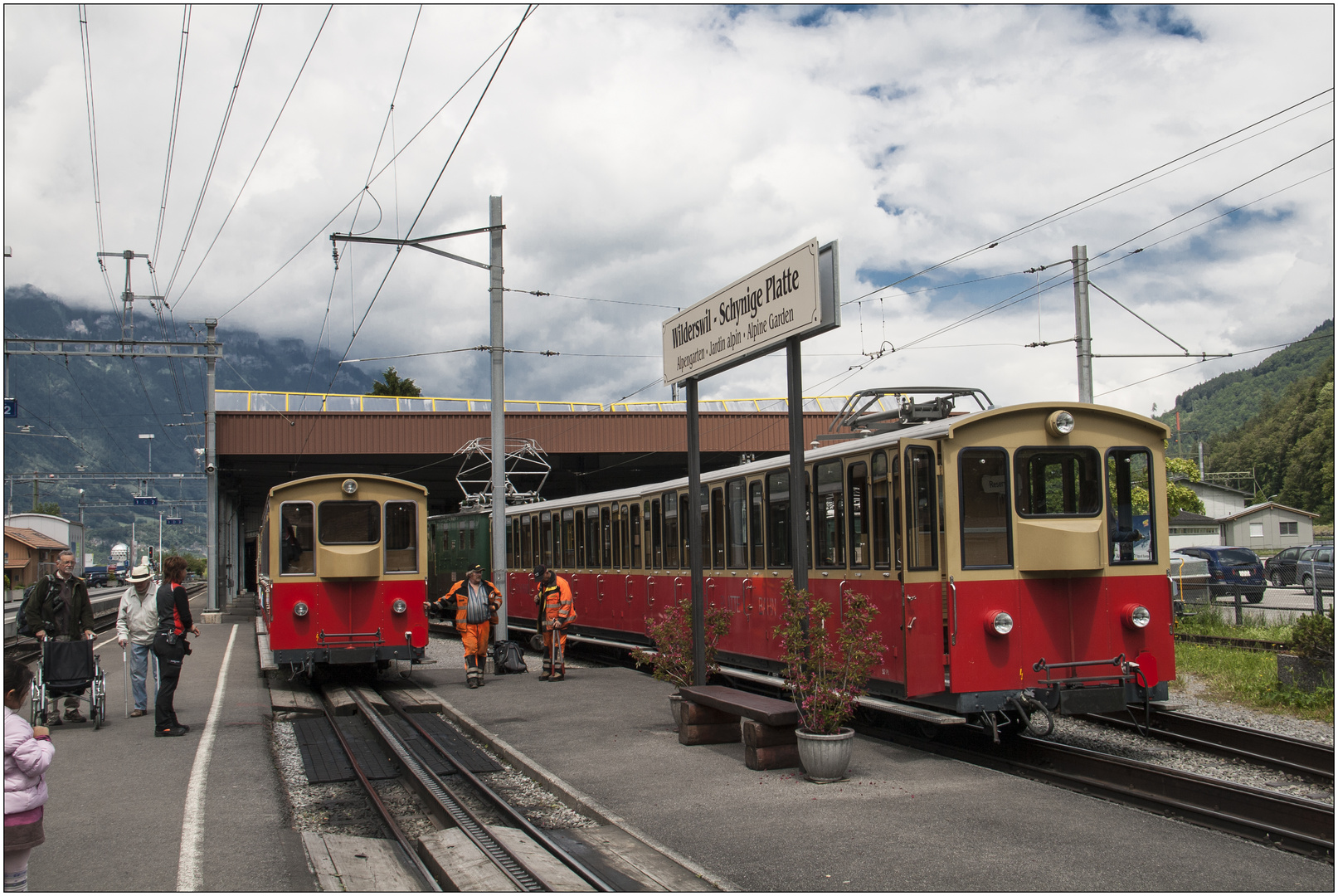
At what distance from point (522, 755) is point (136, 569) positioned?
4.77 m

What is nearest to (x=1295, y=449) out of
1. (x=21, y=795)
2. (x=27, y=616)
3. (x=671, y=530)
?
(x=671, y=530)

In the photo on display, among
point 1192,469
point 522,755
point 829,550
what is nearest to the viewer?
point 522,755

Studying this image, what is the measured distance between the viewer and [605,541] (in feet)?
61.8

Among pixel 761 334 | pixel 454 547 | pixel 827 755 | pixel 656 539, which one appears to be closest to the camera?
pixel 827 755

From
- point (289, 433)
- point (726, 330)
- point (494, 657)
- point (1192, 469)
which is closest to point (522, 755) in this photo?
point (726, 330)

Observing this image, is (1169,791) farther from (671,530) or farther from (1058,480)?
(671,530)

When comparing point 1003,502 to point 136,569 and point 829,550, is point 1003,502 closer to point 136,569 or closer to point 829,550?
point 829,550

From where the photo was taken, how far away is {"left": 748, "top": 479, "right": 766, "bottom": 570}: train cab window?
12.6 metres

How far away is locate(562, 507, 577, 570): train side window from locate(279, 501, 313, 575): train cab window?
6.31m

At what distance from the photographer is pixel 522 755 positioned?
976 cm

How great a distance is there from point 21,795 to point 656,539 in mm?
12003

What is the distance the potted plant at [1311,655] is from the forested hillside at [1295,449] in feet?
206

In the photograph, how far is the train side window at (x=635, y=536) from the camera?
680 inches

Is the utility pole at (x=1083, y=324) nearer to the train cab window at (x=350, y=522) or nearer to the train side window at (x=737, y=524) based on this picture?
the train side window at (x=737, y=524)
